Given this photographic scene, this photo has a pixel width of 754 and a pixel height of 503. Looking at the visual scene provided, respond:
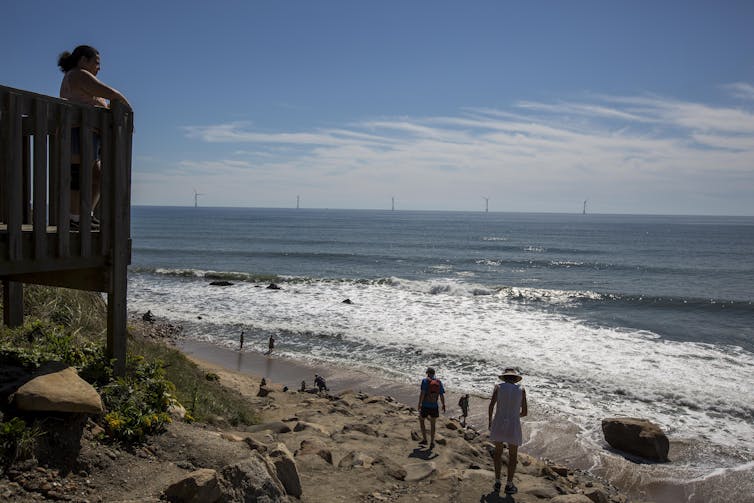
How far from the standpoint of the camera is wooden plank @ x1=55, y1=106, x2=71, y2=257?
4.81m

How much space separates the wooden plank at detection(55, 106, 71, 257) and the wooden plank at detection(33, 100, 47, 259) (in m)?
0.15

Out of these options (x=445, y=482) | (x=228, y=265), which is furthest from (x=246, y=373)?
(x=228, y=265)

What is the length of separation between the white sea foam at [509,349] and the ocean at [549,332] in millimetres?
66

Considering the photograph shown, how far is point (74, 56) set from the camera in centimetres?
548

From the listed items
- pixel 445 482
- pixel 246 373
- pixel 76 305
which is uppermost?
pixel 76 305

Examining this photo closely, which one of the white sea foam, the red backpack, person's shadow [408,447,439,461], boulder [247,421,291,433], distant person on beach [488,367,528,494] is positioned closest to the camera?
distant person on beach [488,367,528,494]

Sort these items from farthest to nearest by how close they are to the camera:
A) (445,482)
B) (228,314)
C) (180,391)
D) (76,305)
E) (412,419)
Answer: (228,314) < (412,419) < (76,305) < (180,391) < (445,482)

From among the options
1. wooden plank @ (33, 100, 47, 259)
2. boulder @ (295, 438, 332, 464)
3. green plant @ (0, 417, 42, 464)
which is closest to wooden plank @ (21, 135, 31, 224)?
wooden plank @ (33, 100, 47, 259)

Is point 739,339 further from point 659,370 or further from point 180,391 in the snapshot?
point 180,391

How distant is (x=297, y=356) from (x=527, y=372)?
7616 mm

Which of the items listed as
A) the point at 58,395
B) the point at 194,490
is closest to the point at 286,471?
the point at 194,490

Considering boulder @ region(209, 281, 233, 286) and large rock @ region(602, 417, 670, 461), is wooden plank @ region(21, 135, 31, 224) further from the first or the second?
boulder @ region(209, 281, 233, 286)

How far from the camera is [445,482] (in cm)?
749

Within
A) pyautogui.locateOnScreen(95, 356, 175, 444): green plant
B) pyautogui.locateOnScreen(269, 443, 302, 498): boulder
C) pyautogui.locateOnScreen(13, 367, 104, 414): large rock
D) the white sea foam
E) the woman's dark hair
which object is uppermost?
the woman's dark hair
